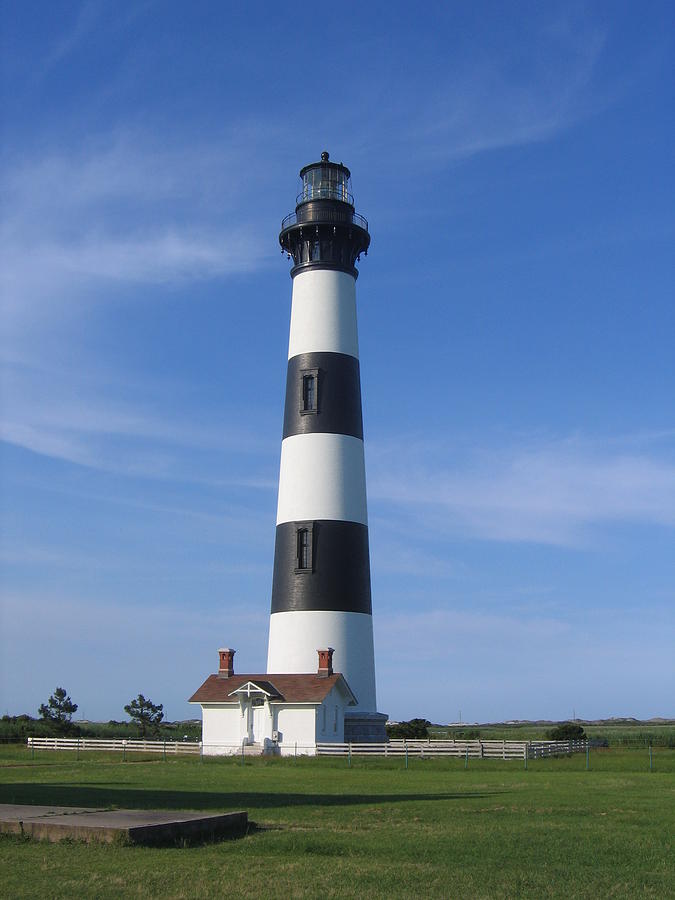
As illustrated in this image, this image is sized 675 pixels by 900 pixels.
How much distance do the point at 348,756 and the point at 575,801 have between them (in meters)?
17.5

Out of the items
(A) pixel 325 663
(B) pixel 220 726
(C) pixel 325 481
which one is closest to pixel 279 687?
(A) pixel 325 663

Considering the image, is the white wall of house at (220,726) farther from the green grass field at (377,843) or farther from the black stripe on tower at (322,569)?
the green grass field at (377,843)

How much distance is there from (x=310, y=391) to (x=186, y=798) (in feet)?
78.3

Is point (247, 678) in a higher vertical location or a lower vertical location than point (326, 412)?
lower

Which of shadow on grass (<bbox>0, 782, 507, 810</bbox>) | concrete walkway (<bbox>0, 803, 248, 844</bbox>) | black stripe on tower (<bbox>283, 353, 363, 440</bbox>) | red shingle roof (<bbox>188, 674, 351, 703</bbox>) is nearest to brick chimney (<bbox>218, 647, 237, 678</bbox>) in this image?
red shingle roof (<bbox>188, 674, 351, 703</bbox>)

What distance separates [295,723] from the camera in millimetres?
38750

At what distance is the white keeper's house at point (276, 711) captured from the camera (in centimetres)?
3828

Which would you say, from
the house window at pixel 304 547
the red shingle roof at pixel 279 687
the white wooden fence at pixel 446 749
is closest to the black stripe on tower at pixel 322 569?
the house window at pixel 304 547

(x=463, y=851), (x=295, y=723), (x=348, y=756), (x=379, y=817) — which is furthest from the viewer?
(x=295, y=723)

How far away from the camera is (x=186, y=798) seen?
746 inches

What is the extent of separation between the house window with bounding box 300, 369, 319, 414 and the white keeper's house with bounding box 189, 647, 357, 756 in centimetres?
988

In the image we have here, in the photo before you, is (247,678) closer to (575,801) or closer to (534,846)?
(575,801)

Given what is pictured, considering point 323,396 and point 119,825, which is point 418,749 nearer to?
point 323,396

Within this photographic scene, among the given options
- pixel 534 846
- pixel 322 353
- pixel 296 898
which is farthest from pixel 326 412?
pixel 296 898
